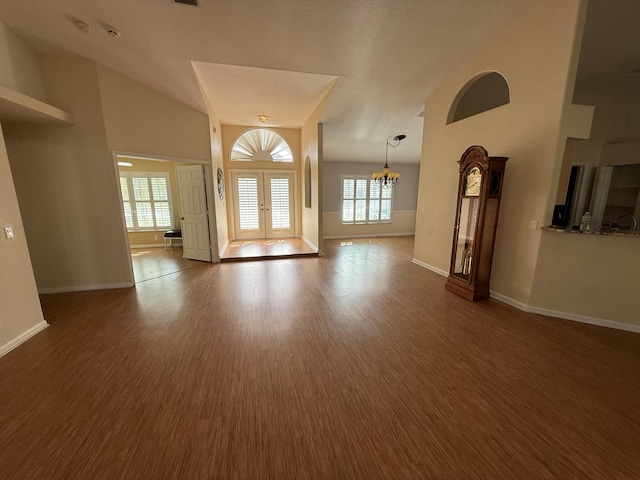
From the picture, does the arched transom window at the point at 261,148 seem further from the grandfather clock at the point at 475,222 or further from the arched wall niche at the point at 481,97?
the grandfather clock at the point at 475,222

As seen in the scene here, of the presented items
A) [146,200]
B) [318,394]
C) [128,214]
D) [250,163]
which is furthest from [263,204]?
[318,394]

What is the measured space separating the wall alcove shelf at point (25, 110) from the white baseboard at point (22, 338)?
230 cm

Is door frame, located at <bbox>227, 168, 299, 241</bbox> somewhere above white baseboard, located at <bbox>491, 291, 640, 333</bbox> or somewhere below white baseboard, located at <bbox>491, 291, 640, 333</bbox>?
above

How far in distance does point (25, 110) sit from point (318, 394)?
4.25m

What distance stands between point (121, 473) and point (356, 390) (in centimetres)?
143

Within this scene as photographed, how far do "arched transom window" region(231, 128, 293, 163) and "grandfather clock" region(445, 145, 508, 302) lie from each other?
5.03 m

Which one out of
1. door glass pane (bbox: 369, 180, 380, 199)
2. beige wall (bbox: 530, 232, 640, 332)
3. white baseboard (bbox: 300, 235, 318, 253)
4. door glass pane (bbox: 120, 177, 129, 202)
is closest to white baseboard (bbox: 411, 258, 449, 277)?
beige wall (bbox: 530, 232, 640, 332)

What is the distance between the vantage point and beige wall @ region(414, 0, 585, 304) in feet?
8.69

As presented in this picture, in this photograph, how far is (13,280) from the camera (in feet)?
7.93

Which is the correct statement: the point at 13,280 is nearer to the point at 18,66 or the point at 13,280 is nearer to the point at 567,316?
the point at 18,66

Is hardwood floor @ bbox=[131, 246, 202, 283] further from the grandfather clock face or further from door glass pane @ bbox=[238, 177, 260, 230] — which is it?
the grandfather clock face

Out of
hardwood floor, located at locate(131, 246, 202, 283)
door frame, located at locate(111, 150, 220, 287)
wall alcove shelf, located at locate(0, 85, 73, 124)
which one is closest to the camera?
wall alcove shelf, located at locate(0, 85, 73, 124)

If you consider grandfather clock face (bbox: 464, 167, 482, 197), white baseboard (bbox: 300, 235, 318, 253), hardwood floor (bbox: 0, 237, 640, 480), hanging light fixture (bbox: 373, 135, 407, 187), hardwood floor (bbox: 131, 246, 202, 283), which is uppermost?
hanging light fixture (bbox: 373, 135, 407, 187)

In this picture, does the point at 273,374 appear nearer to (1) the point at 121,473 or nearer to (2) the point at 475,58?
(1) the point at 121,473
